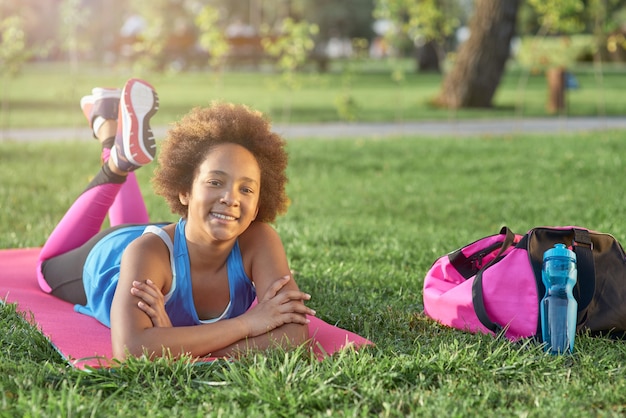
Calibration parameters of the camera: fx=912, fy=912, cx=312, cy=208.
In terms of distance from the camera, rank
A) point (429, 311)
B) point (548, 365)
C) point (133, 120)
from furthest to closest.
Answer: point (133, 120) → point (429, 311) → point (548, 365)

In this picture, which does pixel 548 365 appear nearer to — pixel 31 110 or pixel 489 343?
pixel 489 343

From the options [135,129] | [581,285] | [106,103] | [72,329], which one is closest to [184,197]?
[72,329]

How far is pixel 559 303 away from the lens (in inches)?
146

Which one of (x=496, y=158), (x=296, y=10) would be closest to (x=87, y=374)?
(x=496, y=158)

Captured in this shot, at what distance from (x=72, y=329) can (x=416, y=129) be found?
10.7 m

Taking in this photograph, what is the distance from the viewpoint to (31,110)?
16.8 metres

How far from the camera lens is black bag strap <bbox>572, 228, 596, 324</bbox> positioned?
390 centimetres

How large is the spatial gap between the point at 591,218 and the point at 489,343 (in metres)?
3.68

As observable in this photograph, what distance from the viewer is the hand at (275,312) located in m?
3.62

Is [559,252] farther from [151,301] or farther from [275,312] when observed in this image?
[151,301]

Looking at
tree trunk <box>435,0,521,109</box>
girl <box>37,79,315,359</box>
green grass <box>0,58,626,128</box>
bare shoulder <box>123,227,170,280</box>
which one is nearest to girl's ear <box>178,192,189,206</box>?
girl <box>37,79,315,359</box>

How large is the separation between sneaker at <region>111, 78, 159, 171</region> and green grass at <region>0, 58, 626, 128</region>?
7508 mm

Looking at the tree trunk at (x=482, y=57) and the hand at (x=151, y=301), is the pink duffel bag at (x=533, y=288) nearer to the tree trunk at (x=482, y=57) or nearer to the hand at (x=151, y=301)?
the hand at (x=151, y=301)

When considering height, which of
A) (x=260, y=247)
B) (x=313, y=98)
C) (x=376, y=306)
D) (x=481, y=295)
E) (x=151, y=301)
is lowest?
(x=376, y=306)
